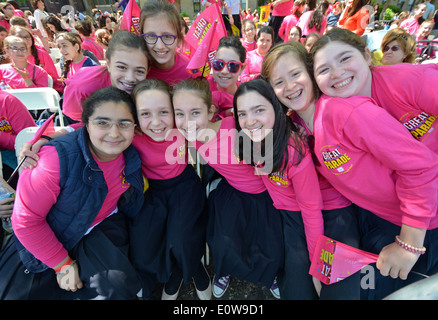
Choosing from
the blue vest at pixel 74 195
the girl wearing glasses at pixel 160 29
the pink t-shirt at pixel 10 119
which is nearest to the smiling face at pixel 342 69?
the girl wearing glasses at pixel 160 29

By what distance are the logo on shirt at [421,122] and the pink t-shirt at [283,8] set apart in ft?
18.7

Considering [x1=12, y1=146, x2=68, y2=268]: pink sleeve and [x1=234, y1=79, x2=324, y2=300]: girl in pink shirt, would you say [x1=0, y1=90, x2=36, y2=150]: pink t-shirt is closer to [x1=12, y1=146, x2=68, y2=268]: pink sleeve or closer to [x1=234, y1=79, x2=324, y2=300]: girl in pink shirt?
[x1=12, y1=146, x2=68, y2=268]: pink sleeve

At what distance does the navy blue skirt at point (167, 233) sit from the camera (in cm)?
175

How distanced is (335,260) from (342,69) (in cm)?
115

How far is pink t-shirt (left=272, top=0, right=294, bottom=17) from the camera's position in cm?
582

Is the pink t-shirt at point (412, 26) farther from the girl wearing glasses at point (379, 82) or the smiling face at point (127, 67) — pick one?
the smiling face at point (127, 67)

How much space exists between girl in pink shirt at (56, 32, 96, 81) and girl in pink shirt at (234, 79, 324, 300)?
3.40m

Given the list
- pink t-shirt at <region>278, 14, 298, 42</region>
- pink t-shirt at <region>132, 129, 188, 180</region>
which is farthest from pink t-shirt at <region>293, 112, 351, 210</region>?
pink t-shirt at <region>278, 14, 298, 42</region>

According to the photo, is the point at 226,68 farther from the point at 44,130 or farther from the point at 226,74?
the point at 44,130

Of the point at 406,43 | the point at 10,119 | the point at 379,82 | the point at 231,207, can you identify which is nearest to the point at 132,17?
the point at 10,119

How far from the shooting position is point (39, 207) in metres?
1.41
